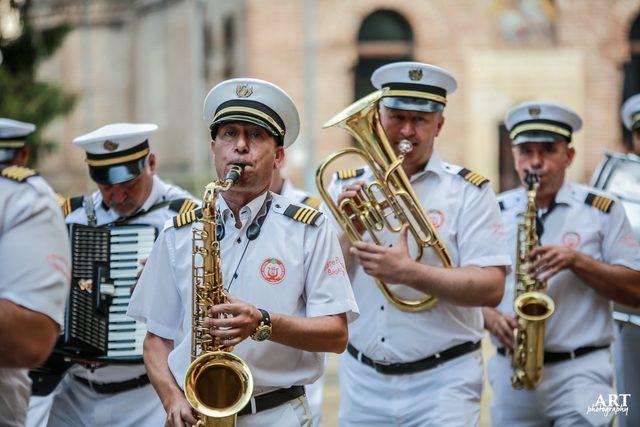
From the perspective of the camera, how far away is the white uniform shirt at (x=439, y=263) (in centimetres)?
660

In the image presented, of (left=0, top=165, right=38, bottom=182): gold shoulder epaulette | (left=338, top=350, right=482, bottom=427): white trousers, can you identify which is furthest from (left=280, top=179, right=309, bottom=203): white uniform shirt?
(left=0, top=165, right=38, bottom=182): gold shoulder epaulette

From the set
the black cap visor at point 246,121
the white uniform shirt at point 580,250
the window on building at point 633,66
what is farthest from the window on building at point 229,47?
the black cap visor at point 246,121

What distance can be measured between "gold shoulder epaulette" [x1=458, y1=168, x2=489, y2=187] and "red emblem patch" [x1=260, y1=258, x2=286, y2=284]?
196cm

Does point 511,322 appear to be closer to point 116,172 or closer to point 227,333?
point 116,172

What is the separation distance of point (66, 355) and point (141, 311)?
1.38 meters

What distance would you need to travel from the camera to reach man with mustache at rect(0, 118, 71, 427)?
411 centimetres

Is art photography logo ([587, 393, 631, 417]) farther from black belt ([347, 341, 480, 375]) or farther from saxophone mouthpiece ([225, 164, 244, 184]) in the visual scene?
saxophone mouthpiece ([225, 164, 244, 184])

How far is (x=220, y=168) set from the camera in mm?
5203

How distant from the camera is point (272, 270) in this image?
5129 mm

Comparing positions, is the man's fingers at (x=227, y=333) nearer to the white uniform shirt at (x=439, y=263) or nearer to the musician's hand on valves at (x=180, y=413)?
the musician's hand on valves at (x=180, y=413)

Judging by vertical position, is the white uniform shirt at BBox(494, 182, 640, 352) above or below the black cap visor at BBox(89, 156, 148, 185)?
below

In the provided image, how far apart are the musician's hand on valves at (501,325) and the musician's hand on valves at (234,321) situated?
9.93 ft

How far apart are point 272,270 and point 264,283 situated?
7 centimetres

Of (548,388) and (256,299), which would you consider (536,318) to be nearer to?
(548,388)
